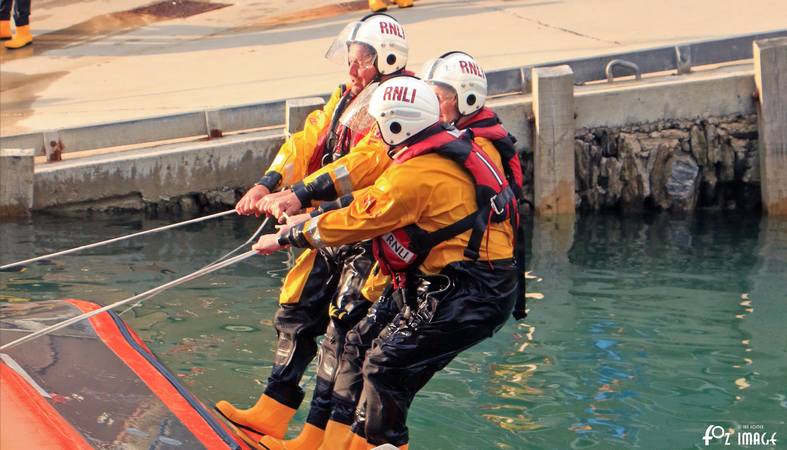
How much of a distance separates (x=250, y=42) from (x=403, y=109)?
1073cm

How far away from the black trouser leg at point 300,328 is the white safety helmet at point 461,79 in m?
1.06

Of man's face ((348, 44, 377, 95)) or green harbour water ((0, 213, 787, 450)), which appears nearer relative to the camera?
man's face ((348, 44, 377, 95))

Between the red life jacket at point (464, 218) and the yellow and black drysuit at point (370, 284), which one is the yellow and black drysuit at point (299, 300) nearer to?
the yellow and black drysuit at point (370, 284)

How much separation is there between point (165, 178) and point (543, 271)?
367 cm

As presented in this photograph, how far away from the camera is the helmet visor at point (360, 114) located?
19.6 feet

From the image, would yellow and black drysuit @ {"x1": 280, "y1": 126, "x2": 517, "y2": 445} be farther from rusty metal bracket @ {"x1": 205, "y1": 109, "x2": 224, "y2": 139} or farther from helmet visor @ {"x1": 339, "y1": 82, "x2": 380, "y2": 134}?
rusty metal bracket @ {"x1": 205, "y1": 109, "x2": 224, "y2": 139}

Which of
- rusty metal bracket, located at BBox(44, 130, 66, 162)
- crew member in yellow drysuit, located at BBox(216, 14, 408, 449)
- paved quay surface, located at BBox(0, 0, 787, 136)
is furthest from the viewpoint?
paved quay surface, located at BBox(0, 0, 787, 136)

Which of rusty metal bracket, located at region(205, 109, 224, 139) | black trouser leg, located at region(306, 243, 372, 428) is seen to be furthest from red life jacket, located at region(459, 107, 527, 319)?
rusty metal bracket, located at region(205, 109, 224, 139)

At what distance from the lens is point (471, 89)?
579cm

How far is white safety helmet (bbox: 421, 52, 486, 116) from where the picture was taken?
18.9 ft

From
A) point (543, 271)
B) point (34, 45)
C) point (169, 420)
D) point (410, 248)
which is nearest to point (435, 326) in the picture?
point (410, 248)

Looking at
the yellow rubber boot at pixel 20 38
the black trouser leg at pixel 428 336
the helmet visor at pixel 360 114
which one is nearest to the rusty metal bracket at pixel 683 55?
the helmet visor at pixel 360 114

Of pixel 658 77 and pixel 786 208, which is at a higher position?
pixel 658 77

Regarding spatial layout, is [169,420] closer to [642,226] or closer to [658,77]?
[642,226]
